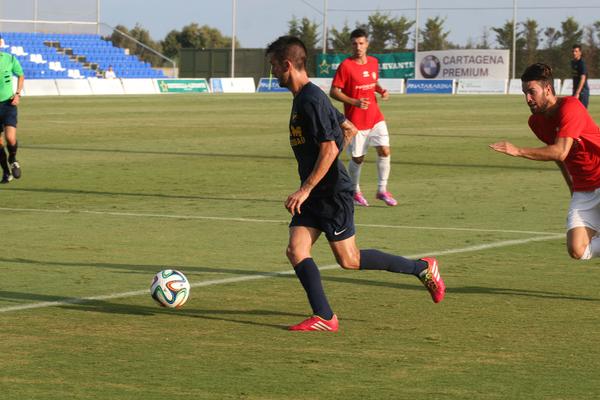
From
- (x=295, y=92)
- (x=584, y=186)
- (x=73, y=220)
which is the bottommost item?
(x=73, y=220)

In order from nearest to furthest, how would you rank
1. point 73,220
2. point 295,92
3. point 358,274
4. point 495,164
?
1. point 295,92
2. point 358,274
3. point 73,220
4. point 495,164

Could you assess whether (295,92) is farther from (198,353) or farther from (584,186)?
(584,186)

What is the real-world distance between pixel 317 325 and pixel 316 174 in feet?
2.95

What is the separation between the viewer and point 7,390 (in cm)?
591

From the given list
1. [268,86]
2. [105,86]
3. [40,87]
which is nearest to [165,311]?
[40,87]

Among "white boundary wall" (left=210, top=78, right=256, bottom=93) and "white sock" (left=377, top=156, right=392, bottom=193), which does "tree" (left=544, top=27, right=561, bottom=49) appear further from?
"white sock" (left=377, top=156, right=392, bottom=193)

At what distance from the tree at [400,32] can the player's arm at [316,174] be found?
8589 centimetres

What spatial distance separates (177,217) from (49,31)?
5700cm

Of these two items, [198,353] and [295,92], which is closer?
[198,353]

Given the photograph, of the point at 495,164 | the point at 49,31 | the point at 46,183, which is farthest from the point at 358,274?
the point at 49,31

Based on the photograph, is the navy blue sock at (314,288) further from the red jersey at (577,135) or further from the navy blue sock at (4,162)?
the navy blue sock at (4,162)

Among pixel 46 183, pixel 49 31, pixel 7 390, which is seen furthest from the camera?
pixel 49 31

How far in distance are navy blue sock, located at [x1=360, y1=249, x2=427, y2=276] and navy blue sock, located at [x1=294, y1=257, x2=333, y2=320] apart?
19.3 inches

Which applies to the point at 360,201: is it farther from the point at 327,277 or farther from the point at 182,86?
the point at 182,86
